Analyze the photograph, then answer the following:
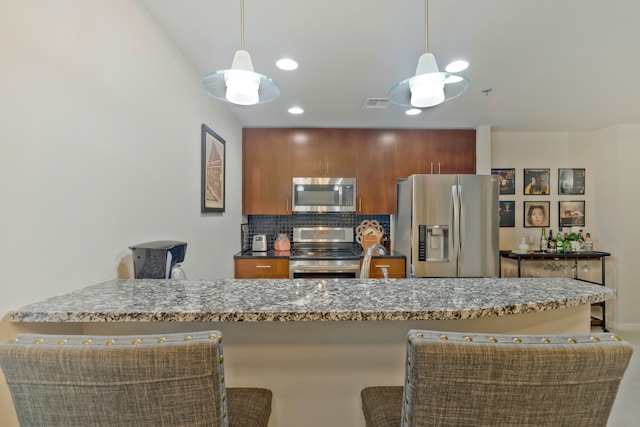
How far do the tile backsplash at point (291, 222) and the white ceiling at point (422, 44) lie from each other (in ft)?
4.66

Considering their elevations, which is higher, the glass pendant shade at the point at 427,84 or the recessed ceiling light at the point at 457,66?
the recessed ceiling light at the point at 457,66

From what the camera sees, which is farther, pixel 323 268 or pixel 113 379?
pixel 323 268

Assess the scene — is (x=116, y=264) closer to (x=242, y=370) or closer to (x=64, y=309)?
(x=64, y=309)

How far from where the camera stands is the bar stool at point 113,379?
58 cm

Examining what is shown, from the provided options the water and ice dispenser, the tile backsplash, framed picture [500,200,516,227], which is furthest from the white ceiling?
the tile backsplash

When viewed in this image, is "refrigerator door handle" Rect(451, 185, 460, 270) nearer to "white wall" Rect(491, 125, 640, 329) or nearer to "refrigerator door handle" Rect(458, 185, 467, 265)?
"refrigerator door handle" Rect(458, 185, 467, 265)

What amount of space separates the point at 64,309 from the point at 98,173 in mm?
600

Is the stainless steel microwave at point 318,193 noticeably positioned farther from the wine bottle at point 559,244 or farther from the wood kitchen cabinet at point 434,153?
the wine bottle at point 559,244

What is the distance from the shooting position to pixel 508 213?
3867 millimetres

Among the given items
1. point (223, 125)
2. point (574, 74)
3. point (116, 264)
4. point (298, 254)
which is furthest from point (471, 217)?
point (116, 264)

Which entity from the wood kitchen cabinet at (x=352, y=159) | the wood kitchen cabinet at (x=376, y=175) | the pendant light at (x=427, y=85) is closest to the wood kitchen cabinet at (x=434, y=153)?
the wood kitchen cabinet at (x=352, y=159)

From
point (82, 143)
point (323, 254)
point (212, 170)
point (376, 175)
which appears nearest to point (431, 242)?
point (376, 175)

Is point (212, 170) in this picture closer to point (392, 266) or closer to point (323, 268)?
point (323, 268)

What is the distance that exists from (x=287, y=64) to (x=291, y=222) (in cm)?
212
